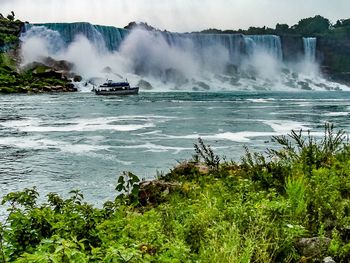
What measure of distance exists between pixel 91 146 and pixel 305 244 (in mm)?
16925

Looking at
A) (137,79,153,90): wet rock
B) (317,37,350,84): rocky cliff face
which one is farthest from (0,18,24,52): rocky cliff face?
(317,37,350,84): rocky cliff face

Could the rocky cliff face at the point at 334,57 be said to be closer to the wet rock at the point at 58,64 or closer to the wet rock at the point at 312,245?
the wet rock at the point at 58,64

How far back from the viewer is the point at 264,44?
106 meters

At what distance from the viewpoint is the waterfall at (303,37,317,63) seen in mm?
112719

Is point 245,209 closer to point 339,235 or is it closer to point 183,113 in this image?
point 339,235

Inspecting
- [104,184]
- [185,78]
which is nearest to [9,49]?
[185,78]

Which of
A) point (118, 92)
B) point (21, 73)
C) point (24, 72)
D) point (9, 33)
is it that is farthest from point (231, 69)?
point (9, 33)

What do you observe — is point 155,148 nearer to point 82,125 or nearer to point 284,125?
point 82,125

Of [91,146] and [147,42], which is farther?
[147,42]

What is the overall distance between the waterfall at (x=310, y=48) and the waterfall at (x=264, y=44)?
9397 millimetres

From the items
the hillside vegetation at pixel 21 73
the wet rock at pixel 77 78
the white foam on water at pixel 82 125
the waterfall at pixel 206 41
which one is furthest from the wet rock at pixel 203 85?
the white foam on water at pixel 82 125

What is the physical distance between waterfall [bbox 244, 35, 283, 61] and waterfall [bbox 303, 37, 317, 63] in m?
9.40

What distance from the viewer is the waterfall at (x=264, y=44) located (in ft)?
339

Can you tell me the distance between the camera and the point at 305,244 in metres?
5.37
